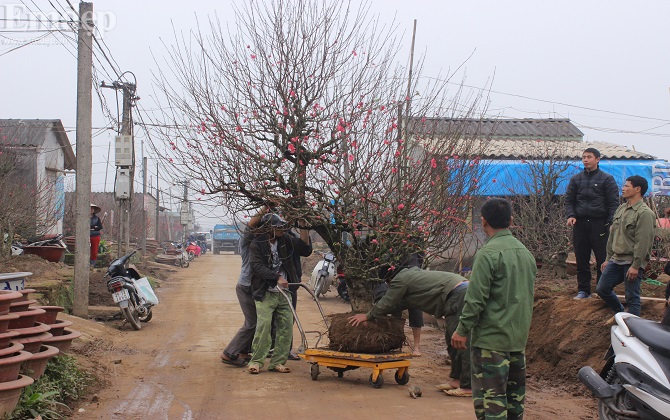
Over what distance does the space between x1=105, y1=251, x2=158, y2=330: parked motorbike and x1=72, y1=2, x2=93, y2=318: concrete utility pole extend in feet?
2.07

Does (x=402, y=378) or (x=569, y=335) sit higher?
(x=569, y=335)

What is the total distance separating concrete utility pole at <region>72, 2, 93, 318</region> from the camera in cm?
1322

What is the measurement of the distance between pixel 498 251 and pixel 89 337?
7614mm

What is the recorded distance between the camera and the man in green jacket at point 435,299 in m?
7.52

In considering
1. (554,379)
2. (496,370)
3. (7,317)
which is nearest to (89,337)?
(7,317)

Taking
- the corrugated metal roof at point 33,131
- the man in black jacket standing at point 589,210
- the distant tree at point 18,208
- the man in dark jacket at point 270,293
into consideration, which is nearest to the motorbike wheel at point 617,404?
the man in black jacket standing at point 589,210

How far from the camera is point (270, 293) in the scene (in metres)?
8.84

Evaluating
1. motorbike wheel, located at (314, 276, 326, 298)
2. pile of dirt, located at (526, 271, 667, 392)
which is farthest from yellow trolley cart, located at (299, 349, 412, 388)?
motorbike wheel, located at (314, 276, 326, 298)

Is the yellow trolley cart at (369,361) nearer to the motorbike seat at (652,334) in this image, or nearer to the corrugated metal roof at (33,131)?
the motorbike seat at (652,334)

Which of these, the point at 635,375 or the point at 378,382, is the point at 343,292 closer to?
the point at 378,382

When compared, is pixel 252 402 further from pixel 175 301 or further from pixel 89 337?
pixel 175 301

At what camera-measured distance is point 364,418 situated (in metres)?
6.57

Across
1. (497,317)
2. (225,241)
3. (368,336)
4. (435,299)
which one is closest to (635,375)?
(497,317)

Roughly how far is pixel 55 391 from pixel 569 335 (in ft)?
18.4
